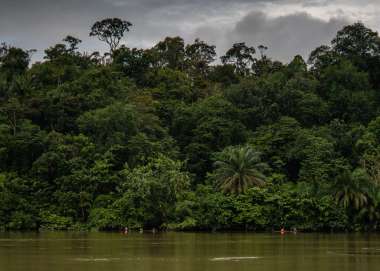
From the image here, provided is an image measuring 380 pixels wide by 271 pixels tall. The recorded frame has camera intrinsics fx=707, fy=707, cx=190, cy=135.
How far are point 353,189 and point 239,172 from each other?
10.3 m

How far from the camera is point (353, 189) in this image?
60.9m

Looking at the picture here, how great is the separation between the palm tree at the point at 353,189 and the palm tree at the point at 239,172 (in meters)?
7.15

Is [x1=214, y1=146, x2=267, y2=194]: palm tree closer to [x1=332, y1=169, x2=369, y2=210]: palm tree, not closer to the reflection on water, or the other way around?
[x1=332, y1=169, x2=369, y2=210]: palm tree

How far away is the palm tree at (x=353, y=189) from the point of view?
60375 millimetres

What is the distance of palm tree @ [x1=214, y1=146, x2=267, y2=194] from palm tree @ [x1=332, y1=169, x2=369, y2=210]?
715cm

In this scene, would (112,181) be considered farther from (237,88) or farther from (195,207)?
(237,88)

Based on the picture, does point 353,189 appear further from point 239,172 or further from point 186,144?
point 186,144

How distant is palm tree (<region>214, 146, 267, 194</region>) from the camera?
2522 inches

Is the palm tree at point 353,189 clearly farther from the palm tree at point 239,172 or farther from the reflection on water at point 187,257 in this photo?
the reflection on water at point 187,257

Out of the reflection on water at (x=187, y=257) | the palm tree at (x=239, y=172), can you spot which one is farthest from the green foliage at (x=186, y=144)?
the reflection on water at (x=187, y=257)

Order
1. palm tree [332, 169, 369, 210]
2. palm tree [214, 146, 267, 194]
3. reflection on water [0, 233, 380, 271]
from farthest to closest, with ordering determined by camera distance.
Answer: palm tree [214, 146, 267, 194] → palm tree [332, 169, 369, 210] → reflection on water [0, 233, 380, 271]

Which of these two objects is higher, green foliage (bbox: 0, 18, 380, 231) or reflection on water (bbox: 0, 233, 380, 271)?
green foliage (bbox: 0, 18, 380, 231)

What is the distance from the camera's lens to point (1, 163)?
69.1 meters

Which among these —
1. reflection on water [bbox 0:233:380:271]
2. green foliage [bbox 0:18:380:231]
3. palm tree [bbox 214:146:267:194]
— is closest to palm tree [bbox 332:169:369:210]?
green foliage [bbox 0:18:380:231]
